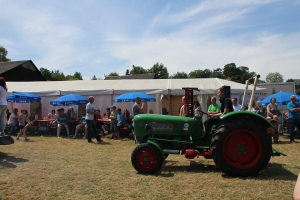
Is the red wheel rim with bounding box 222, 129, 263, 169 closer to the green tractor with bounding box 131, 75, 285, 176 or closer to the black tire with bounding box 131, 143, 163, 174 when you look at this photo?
the green tractor with bounding box 131, 75, 285, 176

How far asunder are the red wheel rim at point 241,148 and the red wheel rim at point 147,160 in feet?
4.38

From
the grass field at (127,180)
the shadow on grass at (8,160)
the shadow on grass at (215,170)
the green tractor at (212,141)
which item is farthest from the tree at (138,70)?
the green tractor at (212,141)

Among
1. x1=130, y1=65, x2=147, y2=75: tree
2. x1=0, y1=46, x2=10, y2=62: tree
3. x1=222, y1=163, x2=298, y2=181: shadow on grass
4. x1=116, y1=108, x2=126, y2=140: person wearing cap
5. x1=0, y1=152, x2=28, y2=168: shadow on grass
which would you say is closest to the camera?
x1=222, y1=163, x2=298, y2=181: shadow on grass

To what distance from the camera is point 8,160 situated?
6.36 meters

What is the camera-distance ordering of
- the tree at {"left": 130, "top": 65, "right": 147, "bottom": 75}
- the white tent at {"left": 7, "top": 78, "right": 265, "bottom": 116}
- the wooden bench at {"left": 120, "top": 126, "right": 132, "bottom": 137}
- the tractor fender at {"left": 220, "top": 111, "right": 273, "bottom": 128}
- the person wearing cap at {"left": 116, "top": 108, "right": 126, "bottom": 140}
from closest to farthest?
the tractor fender at {"left": 220, "top": 111, "right": 273, "bottom": 128} → the person wearing cap at {"left": 116, "top": 108, "right": 126, "bottom": 140} → the wooden bench at {"left": 120, "top": 126, "right": 132, "bottom": 137} → the white tent at {"left": 7, "top": 78, "right": 265, "bottom": 116} → the tree at {"left": 130, "top": 65, "right": 147, "bottom": 75}

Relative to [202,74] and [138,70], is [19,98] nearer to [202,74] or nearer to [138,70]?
[138,70]

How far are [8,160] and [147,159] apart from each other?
3.48 m

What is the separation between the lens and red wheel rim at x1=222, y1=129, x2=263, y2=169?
5.01m

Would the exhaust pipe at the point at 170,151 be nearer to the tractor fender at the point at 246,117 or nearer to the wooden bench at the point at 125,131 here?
the tractor fender at the point at 246,117

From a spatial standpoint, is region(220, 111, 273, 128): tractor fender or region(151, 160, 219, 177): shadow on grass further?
region(151, 160, 219, 177): shadow on grass

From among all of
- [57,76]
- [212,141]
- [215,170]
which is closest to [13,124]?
[215,170]

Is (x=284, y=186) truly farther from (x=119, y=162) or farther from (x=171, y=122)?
(x=119, y=162)

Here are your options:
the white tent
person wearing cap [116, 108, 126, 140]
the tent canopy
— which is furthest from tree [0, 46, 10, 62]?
person wearing cap [116, 108, 126, 140]

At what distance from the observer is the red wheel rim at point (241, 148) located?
5.01m
